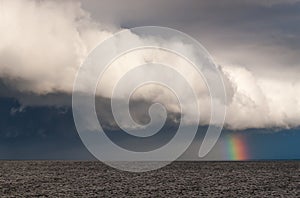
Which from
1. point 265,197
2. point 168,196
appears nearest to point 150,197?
point 168,196

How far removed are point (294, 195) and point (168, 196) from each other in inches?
640

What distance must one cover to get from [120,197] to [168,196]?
19.3 feet

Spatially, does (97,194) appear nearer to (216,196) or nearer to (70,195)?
(70,195)

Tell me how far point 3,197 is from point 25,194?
3.53 m

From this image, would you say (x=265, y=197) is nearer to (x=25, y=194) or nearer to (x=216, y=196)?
(x=216, y=196)

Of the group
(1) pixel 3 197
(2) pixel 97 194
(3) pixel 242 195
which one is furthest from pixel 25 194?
(3) pixel 242 195

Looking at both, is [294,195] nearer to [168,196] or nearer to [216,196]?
[216,196]

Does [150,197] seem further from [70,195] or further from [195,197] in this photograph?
[70,195]

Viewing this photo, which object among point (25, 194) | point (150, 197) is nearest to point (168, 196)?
point (150, 197)

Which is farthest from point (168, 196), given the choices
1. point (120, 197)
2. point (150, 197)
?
point (120, 197)

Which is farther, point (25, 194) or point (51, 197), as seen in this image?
point (25, 194)

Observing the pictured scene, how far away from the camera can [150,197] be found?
51719 millimetres

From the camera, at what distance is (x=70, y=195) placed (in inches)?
2125

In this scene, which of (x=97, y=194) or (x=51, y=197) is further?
(x=97, y=194)
